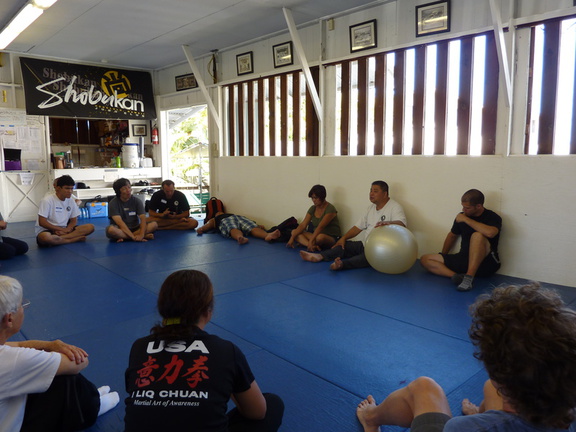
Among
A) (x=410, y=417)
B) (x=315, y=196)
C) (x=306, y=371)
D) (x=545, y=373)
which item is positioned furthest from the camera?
(x=315, y=196)

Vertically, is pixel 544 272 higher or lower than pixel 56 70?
lower

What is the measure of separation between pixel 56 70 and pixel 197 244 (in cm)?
538

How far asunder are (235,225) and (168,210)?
140 centimetres

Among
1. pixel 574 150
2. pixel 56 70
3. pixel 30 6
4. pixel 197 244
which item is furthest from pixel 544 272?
pixel 56 70

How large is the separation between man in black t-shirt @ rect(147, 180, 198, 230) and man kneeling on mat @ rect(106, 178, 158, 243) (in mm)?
739

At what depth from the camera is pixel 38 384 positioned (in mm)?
1635

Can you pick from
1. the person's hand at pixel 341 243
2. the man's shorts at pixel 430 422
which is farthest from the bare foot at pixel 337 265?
the man's shorts at pixel 430 422

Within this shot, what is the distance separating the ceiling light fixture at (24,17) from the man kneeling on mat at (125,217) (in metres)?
2.46

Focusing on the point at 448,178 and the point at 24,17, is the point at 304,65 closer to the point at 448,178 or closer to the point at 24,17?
the point at 448,178

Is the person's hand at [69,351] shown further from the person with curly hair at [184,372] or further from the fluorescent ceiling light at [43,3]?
the fluorescent ceiling light at [43,3]

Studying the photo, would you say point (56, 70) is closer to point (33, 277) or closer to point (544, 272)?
point (33, 277)

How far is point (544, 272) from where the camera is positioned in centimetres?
456

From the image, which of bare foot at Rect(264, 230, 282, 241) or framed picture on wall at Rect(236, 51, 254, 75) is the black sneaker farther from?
framed picture on wall at Rect(236, 51, 254, 75)

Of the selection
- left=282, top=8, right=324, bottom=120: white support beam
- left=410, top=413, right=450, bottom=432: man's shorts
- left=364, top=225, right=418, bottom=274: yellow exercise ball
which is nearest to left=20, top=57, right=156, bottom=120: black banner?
left=282, top=8, right=324, bottom=120: white support beam
